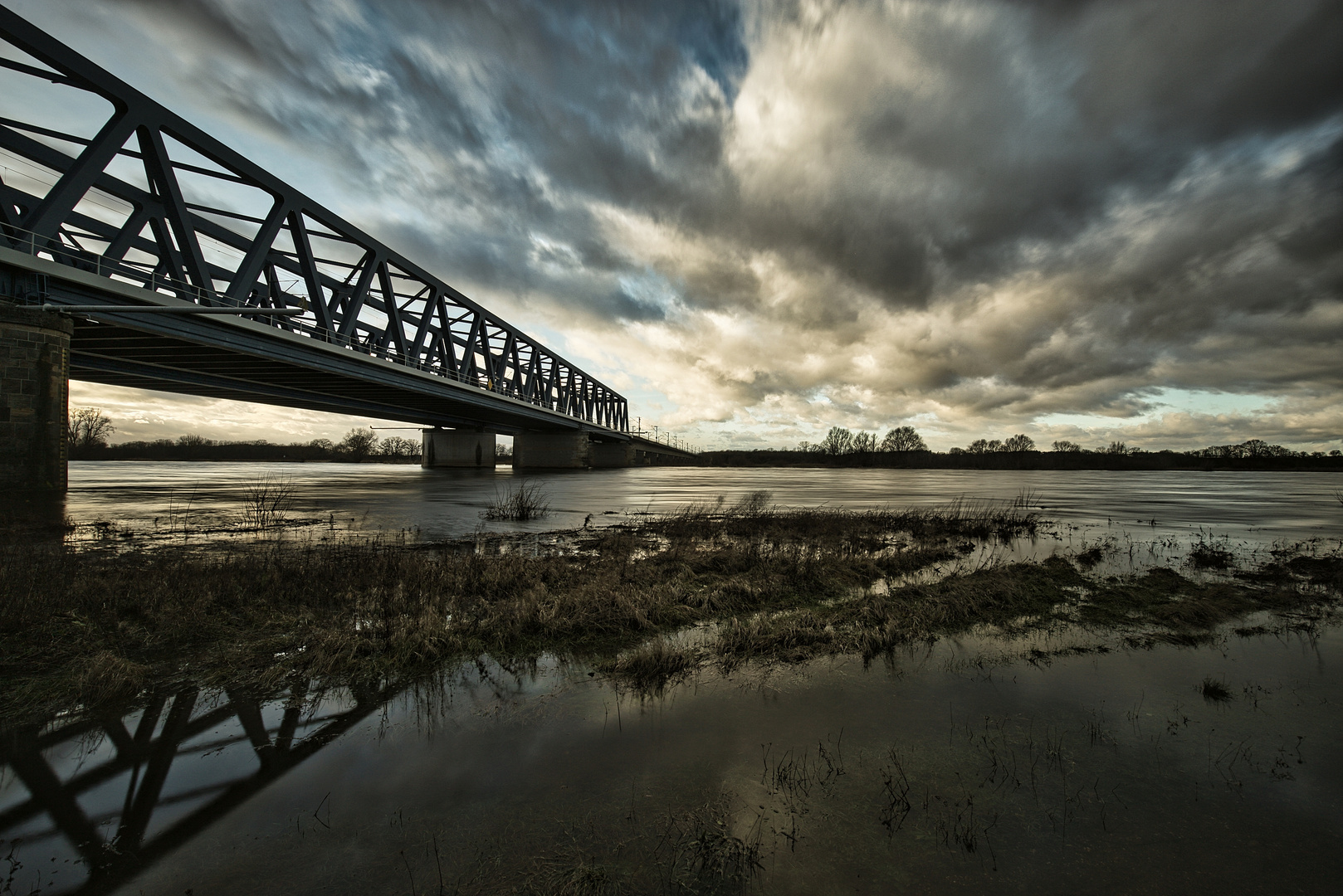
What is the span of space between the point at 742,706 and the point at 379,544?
995 cm

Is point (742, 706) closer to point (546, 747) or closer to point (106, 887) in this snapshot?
point (546, 747)

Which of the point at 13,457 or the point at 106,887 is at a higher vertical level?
the point at 13,457

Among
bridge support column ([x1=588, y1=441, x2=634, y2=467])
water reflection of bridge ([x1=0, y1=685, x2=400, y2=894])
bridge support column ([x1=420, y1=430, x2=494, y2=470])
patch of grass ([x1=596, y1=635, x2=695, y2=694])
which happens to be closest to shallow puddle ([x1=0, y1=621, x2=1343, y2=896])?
water reflection of bridge ([x1=0, y1=685, x2=400, y2=894])

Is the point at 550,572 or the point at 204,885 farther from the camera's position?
the point at 550,572

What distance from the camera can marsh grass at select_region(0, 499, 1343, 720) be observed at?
5184 millimetres

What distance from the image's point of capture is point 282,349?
30250mm

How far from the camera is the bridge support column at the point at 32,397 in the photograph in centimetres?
1684

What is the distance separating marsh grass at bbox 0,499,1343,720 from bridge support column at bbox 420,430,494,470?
72072mm

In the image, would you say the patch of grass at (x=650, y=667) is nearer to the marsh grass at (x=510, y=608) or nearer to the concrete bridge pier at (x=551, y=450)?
the marsh grass at (x=510, y=608)

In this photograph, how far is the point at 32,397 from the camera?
17.2m

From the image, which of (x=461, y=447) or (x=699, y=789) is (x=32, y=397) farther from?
(x=461, y=447)

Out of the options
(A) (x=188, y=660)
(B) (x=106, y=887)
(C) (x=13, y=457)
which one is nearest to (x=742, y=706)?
(B) (x=106, y=887)

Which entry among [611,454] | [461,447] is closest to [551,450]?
[461,447]

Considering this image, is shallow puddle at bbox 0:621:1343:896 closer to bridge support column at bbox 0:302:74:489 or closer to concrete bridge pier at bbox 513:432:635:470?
bridge support column at bbox 0:302:74:489
